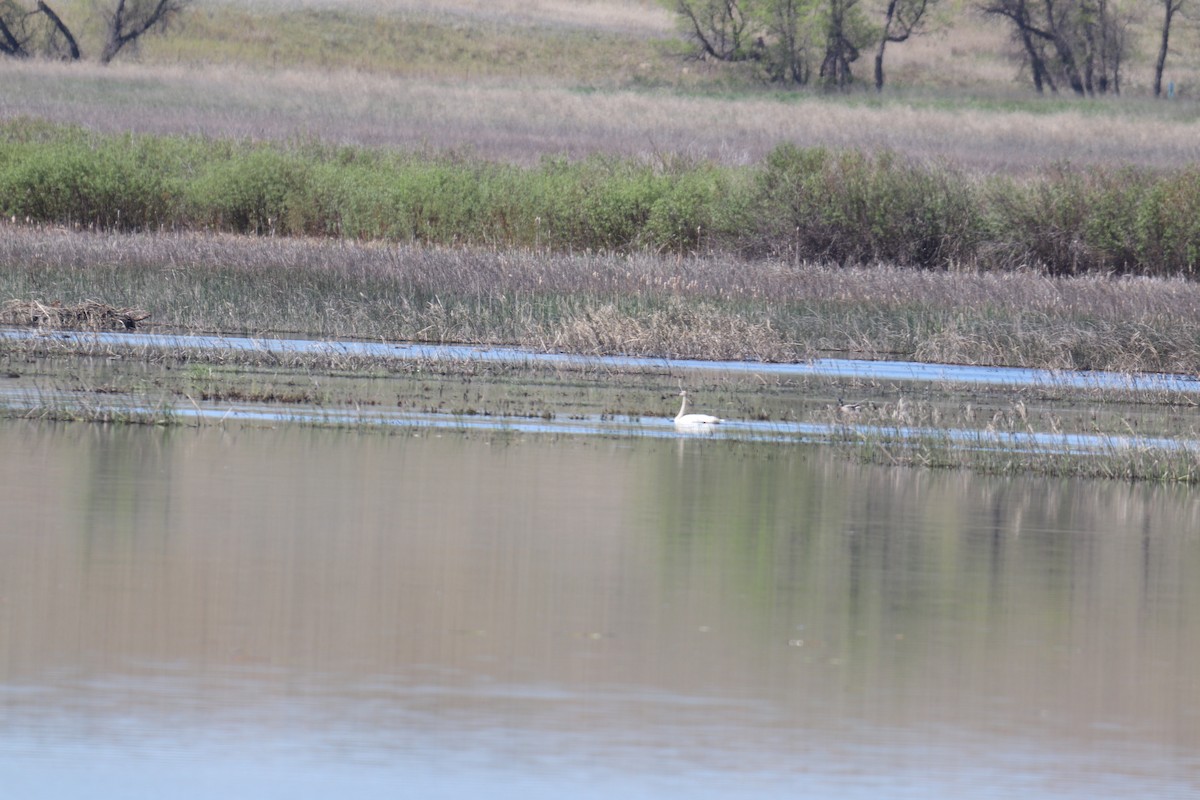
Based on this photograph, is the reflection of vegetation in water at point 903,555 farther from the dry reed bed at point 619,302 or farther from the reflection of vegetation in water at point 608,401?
the dry reed bed at point 619,302

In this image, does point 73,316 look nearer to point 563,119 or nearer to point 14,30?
point 563,119

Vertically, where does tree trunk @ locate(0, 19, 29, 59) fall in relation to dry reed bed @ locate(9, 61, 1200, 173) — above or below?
above

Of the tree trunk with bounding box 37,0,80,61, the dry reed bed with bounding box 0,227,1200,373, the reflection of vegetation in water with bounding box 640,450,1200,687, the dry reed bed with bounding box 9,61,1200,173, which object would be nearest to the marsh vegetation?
the dry reed bed with bounding box 0,227,1200,373

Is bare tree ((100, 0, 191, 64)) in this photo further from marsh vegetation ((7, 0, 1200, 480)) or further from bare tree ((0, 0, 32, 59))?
marsh vegetation ((7, 0, 1200, 480))

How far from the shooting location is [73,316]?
2098 cm

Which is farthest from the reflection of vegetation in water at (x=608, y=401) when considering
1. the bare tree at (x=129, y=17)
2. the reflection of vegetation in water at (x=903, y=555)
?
the bare tree at (x=129, y=17)

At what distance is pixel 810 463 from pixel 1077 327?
8.48 meters

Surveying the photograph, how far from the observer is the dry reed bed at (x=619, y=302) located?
71.4 feet

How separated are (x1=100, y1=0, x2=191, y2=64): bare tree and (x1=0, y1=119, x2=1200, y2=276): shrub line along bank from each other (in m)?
37.5

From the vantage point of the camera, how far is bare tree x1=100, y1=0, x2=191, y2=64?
69500 millimetres

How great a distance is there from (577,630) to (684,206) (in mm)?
22416

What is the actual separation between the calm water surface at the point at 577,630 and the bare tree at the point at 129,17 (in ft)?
192

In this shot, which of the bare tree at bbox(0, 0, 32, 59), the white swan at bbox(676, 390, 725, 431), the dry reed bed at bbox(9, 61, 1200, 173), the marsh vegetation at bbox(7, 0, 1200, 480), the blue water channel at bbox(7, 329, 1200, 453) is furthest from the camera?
the bare tree at bbox(0, 0, 32, 59)

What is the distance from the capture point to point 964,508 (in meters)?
13.0
